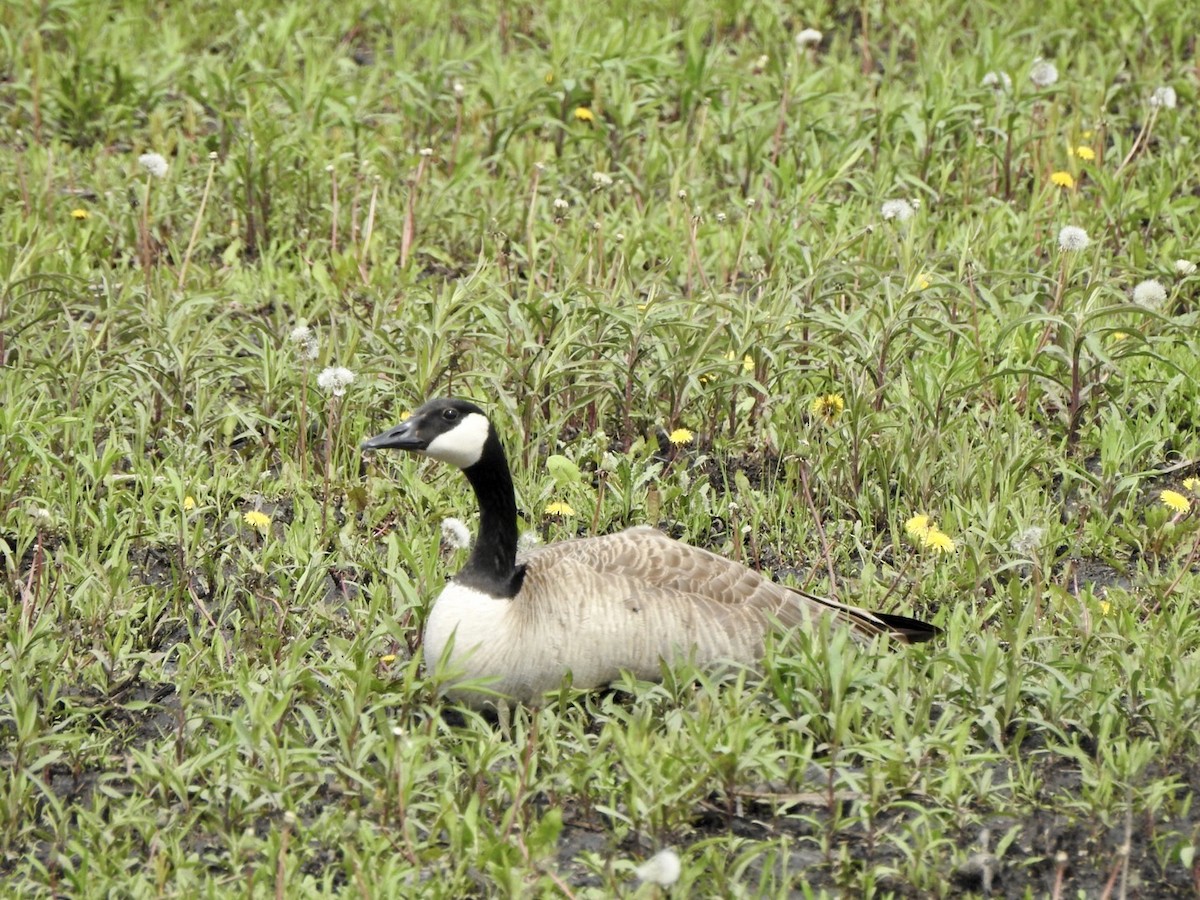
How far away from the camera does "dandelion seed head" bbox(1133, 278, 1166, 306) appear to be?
6.46 m

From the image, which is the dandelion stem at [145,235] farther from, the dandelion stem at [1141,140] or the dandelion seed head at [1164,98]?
the dandelion seed head at [1164,98]

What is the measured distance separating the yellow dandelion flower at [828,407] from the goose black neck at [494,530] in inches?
65.4

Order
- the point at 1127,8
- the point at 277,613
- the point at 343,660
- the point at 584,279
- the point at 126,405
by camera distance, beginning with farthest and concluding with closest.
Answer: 1. the point at 1127,8
2. the point at 584,279
3. the point at 126,405
4. the point at 277,613
5. the point at 343,660

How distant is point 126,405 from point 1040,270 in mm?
3696

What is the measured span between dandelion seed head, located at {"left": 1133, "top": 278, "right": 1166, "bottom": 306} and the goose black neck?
291 centimetres

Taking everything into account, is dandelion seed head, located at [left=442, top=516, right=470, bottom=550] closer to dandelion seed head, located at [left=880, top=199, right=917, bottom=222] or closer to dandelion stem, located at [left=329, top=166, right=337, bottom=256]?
dandelion stem, located at [left=329, top=166, right=337, bottom=256]

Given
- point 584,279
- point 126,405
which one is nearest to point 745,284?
point 584,279

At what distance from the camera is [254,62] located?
8734 millimetres

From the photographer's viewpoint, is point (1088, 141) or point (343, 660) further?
point (1088, 141)

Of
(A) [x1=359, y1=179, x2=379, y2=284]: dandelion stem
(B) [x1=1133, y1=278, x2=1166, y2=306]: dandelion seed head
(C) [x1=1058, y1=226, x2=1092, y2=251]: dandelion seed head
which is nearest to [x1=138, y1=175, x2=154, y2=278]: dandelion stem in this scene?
(A) [x1=359, y1=179, x2=379, y2=284]: dandelion stem

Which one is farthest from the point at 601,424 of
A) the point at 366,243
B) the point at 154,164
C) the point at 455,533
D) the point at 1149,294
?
the point at 154,164

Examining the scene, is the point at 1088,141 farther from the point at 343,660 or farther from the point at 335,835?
the point at 335,835

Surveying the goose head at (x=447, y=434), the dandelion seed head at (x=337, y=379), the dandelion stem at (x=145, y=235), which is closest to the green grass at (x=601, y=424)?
the dandelion stem at (x=145, y=235)

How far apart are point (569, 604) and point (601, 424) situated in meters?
1.71
